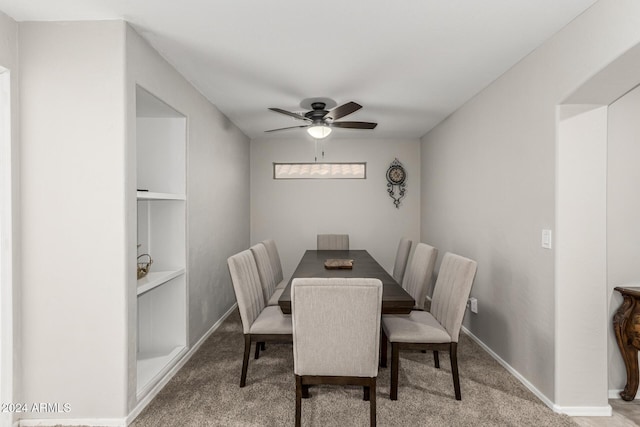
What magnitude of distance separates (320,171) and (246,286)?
11.0 ft

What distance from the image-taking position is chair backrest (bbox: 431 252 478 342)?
2.40 m

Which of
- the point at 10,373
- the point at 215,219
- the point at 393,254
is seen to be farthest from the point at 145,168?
the point at 393,254

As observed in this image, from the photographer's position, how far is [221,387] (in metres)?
2.65

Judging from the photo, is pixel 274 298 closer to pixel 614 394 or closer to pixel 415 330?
pixel 415 330

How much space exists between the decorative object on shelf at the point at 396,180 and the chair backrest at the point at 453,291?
294 centimetres

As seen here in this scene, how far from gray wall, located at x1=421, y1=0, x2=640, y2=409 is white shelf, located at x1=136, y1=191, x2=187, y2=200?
2.74 m

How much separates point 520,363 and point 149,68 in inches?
137

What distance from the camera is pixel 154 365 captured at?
2783 mm

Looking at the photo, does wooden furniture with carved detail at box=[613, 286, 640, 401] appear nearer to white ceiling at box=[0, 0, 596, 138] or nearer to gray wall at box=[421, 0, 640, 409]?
gray wall at box=[421, 0, 640, 409]

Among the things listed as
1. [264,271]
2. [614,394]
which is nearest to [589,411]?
[614,394]

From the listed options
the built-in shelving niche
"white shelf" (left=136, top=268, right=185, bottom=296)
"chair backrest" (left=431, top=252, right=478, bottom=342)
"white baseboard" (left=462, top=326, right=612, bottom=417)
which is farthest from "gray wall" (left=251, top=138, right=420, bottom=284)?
"white baseboard" (left=462, top=326, right=612, bottom=417)

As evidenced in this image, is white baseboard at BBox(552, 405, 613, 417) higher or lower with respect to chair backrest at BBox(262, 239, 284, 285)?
lower

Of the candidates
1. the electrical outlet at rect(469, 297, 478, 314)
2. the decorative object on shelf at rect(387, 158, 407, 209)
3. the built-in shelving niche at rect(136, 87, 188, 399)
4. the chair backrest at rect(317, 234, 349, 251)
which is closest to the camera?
the built-in shelving niche at rect(136, 87, 188, 399)

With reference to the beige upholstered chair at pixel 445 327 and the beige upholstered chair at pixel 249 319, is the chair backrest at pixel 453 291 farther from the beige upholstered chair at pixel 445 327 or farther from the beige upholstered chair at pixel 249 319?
the beige upholstered chair at pixel 249 319
